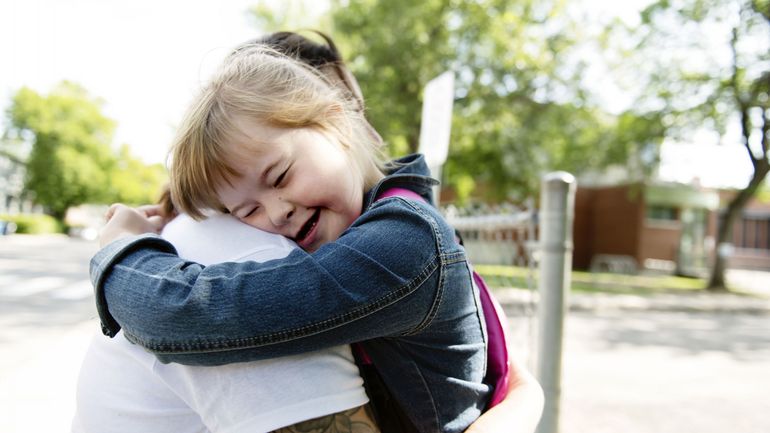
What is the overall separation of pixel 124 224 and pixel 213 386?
48 centimetres

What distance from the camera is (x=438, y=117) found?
152 inches

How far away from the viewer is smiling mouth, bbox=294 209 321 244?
Result: 131 cm

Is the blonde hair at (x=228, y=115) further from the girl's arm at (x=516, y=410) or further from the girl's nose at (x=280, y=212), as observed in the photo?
the girl's arm at (x=516, y=410)

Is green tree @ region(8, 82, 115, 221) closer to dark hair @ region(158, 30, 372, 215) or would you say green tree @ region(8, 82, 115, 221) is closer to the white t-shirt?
dark hair @ region(158, 30, 372, 215)

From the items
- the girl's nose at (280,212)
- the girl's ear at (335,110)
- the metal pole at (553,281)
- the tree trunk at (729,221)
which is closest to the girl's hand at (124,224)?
the girl's nose at (280,212)

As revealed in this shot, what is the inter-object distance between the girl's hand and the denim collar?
0.50 m

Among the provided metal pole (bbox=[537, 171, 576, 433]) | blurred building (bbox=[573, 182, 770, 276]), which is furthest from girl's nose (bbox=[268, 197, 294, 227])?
blurred building (bbox=[573, 182, 770, 276])

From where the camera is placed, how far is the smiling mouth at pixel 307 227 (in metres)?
1.31

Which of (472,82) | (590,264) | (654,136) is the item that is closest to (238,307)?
(472,82)

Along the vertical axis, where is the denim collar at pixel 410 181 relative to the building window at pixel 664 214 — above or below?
above

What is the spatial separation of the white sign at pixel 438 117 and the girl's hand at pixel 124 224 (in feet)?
8.32

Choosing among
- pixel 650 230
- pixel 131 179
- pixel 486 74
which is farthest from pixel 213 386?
pixel 131 179

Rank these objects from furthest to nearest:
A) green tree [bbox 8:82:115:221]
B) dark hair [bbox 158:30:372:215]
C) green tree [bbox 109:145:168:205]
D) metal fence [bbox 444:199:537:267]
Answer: green tree [bbox 109:145:168:205], green tree [bbox 8:82:115:221], metal fence [bbox 444:199:537:267], dark hair [bbox 158:30:372:215]

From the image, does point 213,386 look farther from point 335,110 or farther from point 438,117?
point 438,117
